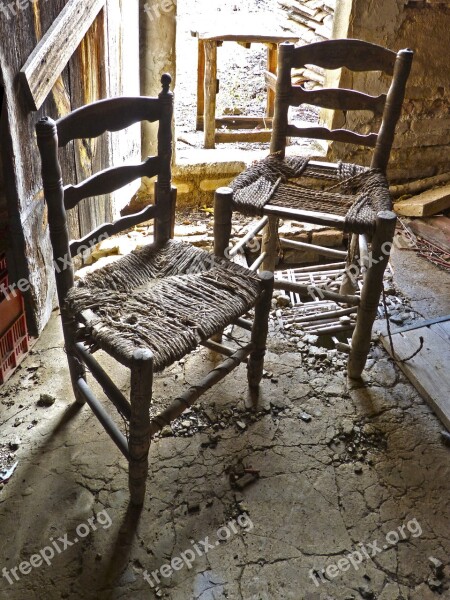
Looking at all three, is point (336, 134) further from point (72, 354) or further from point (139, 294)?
point (72, 354)

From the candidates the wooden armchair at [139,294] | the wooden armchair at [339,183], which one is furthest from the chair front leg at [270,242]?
the wooden armchair at [139,294]

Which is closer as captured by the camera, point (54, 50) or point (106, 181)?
point (106, 181)

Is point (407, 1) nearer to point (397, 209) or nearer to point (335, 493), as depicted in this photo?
point (397, 209)

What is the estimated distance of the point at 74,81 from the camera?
2.34 meters

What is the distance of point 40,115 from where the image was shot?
2.11 metres

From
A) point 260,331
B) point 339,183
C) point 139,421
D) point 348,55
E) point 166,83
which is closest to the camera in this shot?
point 139,421

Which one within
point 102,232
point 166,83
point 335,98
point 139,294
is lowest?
point 139,294

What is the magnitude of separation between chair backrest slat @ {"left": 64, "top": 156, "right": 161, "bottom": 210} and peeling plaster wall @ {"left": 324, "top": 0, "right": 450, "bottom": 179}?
186 centimetres

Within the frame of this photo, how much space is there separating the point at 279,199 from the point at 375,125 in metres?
1.69

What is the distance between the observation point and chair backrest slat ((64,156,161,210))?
1.68 metres

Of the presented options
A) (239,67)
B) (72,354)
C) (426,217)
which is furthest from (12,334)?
(239,67)

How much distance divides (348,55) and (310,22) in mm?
3154

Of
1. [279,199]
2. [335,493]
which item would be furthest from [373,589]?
[279,199]

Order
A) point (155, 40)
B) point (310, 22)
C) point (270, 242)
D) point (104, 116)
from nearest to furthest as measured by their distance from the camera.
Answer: point (104, 116) → point (270, 242) → point (155, 40) → point (310, 22)
